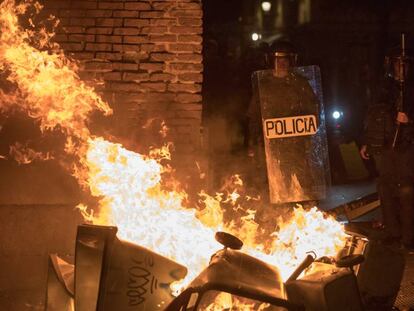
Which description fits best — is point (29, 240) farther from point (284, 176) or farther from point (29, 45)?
point (284, 176)

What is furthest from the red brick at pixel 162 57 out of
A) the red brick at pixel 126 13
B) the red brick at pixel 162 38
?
the red brick at pixel 126 13

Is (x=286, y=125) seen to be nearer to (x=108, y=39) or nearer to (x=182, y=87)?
(x=182, y=87)

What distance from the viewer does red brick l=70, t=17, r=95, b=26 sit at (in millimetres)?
6535

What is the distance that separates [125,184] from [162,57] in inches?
70.1

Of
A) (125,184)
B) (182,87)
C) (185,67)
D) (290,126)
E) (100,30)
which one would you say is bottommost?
(125,184)

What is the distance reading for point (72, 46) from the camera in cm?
653

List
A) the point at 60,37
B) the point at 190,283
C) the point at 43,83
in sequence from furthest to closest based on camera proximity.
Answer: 1. the point at 60,37
2. the point at 43,83
3. the point at 190,283

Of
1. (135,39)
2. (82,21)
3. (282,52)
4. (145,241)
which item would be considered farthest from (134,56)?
(145,241)

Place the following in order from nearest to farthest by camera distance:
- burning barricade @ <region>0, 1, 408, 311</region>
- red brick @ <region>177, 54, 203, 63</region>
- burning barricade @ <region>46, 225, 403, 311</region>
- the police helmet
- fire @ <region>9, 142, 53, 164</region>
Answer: burning barricade @ <region>46, 225, 403, 311</region> < burning barricade @ <region>0, 1, 408, 311</region> < fire @ <region>9, 142, 53, 164</region> < red brick @ <region>177, 54, 203, 63</region> < the police helmet

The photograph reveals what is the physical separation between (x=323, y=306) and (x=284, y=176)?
12.4ft

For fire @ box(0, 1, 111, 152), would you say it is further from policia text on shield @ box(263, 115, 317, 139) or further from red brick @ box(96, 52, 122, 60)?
policia text on shield @ box(263, 115, 317, 139)

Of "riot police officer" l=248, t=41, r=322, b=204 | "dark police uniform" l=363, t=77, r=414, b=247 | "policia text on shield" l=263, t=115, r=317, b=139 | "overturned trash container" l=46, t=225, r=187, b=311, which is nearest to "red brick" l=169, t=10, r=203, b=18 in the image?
"riot police officer" l=248, t=41, r=322, b=204

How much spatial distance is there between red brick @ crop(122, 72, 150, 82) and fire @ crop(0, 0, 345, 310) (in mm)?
426

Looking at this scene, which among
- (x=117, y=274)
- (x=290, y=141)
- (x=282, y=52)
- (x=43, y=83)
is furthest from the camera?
(x=282, y=52)
